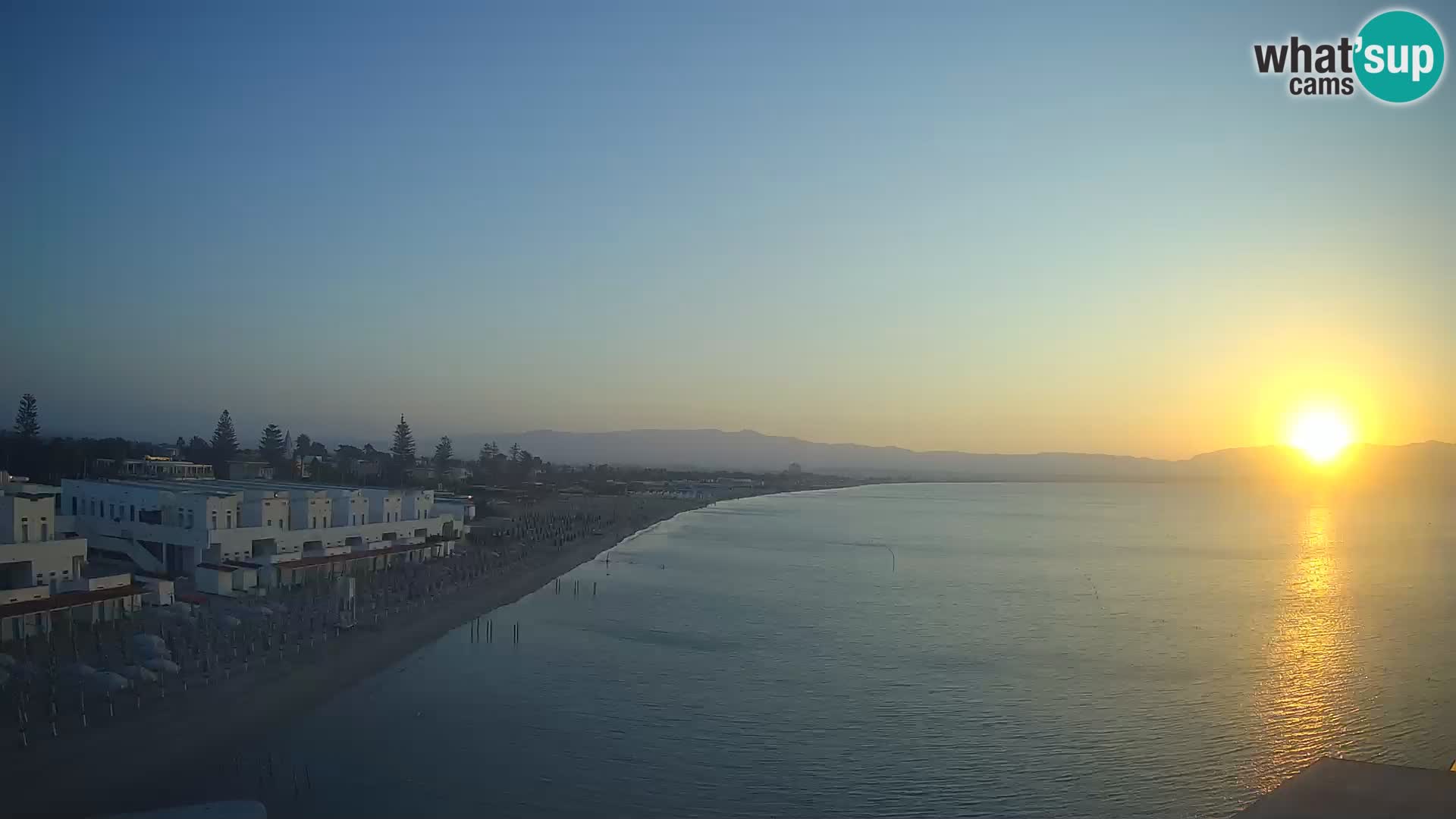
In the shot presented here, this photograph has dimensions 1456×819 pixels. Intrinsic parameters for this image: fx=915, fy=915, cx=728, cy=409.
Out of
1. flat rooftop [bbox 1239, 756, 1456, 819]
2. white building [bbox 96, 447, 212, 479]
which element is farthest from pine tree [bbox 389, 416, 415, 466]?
flat rooftop [bbox 1239, 756, 1456, 819]

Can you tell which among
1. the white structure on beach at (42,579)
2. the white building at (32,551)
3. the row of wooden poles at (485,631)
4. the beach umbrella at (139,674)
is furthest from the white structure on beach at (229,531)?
the beach umbrella at (139,674)

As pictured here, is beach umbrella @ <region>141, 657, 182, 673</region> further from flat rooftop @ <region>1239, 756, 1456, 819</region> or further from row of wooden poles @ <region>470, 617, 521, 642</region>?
flat rooftop @ <region>1239, 756, 1456, 819</region>

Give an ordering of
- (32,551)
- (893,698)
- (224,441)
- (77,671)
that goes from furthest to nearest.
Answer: (224,441) → (32,551) → (893,698) → (77,671)

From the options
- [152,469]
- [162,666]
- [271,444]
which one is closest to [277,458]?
[271,444]

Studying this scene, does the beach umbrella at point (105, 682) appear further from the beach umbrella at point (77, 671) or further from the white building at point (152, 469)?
the white building at point (152, 469)

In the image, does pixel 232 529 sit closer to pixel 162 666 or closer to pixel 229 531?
pixel 229 531

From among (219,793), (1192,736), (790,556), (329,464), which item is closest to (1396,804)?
(1192,736)
